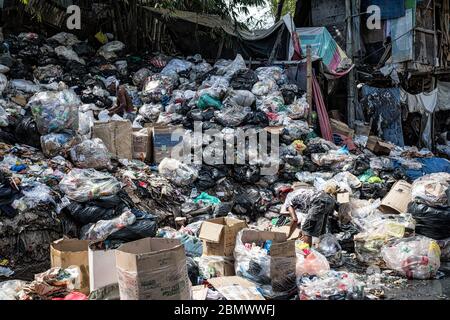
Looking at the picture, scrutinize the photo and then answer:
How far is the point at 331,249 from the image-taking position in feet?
16.2

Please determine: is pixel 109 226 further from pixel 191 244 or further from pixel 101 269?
pixel 101 269

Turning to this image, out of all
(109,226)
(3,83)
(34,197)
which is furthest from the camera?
(3,83)

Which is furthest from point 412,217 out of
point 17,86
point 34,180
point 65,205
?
point 17,86

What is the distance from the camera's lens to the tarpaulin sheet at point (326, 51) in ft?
33.2

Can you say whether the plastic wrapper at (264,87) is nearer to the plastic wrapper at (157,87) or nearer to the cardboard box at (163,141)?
the plastic wrapper at (157,87)

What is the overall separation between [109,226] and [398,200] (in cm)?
353

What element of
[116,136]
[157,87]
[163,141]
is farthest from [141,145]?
[157,87]

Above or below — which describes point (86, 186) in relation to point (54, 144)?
below

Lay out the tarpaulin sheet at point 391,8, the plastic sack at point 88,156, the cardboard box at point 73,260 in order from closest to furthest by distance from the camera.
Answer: the cardboard box at point 73,260 → the plastic sack at point 88,156 → the tarpaulin sheet at point 391,8

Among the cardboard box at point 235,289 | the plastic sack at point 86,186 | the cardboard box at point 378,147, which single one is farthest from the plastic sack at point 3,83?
the cardboard box at point 378,147

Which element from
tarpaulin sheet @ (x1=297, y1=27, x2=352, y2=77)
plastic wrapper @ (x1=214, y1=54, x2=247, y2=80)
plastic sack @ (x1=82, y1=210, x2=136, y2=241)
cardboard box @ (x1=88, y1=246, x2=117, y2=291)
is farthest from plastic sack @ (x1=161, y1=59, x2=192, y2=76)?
cardboard box @ (x1=88, y1=246, x2=117, y2=291)

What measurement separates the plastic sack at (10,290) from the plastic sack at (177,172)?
11.1 feet

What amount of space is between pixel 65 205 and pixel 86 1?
826 centimetres

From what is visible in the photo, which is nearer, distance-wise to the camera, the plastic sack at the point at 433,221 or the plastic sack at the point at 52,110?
the plastic sack at the point at 433,221
